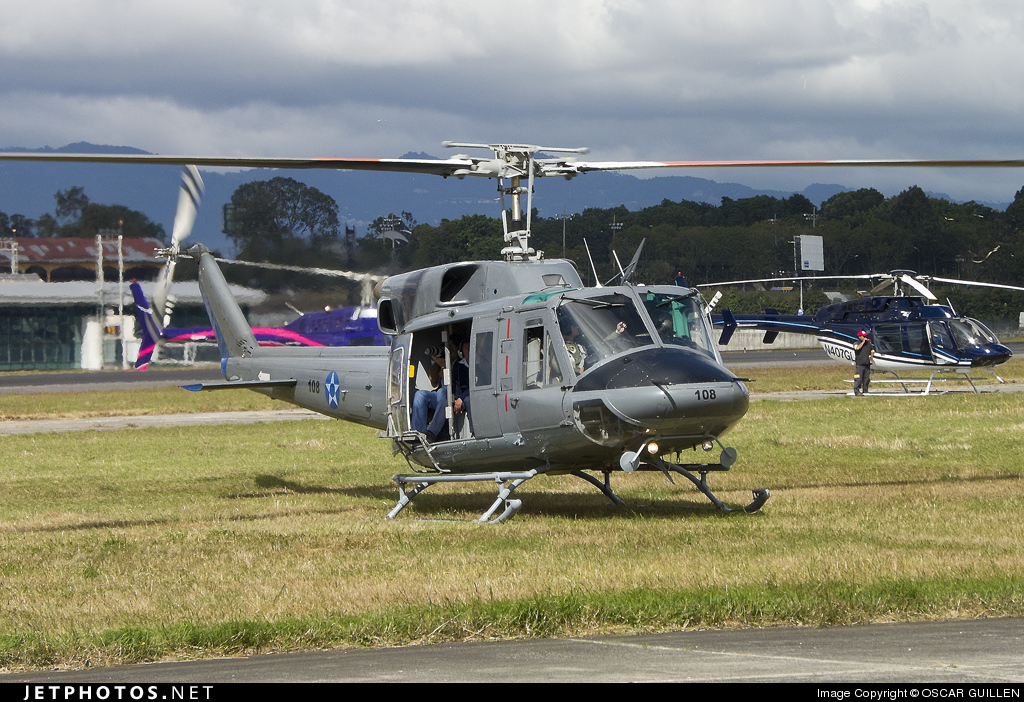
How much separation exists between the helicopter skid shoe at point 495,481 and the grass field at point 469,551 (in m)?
0.21

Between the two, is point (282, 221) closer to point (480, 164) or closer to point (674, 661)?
point (480, 164)

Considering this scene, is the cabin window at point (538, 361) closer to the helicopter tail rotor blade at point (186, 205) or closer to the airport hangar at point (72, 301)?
the helicopter tail rotor blade at point (186, 205)

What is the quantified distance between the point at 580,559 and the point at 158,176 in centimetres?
12084

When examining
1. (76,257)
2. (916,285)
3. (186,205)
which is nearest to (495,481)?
(186,205)

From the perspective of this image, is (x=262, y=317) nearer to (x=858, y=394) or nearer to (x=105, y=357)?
(x=858, y=394)

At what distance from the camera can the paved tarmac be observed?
5551 mm

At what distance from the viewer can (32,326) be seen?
6731 cm

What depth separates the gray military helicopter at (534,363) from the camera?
33.7ft

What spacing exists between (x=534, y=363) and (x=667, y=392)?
161cm

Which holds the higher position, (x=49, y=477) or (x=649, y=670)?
(x=649, y=670)

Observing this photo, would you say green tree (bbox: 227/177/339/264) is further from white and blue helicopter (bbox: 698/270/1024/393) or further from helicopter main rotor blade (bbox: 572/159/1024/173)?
helicopter main rotor blade (bbox: 572/159/1024/173)

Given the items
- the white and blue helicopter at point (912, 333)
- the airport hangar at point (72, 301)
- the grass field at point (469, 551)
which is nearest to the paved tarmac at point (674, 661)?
the grass field at point (469, 551)

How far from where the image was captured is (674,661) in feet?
19.5

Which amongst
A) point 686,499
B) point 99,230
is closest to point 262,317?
point 99,230
